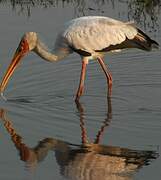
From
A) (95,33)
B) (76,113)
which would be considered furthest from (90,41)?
(76,113)

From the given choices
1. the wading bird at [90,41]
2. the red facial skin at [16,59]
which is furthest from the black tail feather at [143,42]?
the red facial skin at [16,59]

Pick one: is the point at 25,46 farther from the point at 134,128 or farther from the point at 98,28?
the point at 134,128

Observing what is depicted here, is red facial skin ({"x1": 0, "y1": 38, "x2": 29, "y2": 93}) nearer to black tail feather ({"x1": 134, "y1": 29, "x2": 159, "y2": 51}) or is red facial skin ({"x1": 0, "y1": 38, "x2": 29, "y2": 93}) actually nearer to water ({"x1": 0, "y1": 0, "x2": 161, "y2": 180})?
water ({"x1": 0, "y1": 0, "x2": 161, "y2": 180})

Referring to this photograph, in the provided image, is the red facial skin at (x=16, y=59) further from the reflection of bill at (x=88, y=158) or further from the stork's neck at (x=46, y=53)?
the reflection of bill at (x=88, y=158)

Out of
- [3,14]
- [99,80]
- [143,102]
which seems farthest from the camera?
[3,14]

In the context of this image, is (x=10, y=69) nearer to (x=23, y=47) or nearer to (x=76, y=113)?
(x=23, y=47)

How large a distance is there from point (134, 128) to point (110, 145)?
28.0 inches

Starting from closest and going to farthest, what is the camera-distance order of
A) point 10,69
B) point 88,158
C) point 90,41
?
point 88,158
point 10,69
point 90,41

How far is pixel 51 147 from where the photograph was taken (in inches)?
370

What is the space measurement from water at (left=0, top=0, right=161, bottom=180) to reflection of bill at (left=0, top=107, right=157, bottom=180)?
0.03 ft

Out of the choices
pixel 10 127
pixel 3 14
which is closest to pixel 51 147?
pixel 10 127

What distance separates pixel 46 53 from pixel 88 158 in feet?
11.2

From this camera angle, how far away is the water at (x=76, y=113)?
868 centimetres

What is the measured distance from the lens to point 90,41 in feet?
39.3
